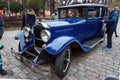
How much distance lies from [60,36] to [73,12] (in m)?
2.01

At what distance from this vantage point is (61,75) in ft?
16.0

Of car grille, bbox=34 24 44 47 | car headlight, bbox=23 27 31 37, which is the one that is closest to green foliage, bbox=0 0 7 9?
car headlight, bbox=23 27 31 37

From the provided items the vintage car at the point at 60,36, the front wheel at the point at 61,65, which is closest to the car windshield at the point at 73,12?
the vintage car at the point at 60,36

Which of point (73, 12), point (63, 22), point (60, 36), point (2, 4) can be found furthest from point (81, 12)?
point (2, 4)

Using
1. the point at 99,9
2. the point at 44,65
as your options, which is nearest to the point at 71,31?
the point at 44,65

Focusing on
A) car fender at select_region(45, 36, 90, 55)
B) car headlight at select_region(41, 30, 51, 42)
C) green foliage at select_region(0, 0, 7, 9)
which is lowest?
car fender at select_region(45, 36, 90, 55)

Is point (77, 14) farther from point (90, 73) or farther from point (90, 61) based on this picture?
point (90, 73)

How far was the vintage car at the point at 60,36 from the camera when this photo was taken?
192 inches

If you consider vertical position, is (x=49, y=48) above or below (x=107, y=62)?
above

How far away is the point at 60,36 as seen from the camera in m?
5.57

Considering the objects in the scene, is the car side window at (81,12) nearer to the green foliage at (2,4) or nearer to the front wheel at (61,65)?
the front wheel at (61,65)

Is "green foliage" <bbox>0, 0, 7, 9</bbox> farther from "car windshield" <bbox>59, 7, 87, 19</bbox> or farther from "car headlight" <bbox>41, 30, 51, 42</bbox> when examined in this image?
"car headlight" <bbox>41, 30, 51, 42</bbox>

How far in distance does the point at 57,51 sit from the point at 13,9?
20314mm

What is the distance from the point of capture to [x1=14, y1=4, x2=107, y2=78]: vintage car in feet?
16.0
